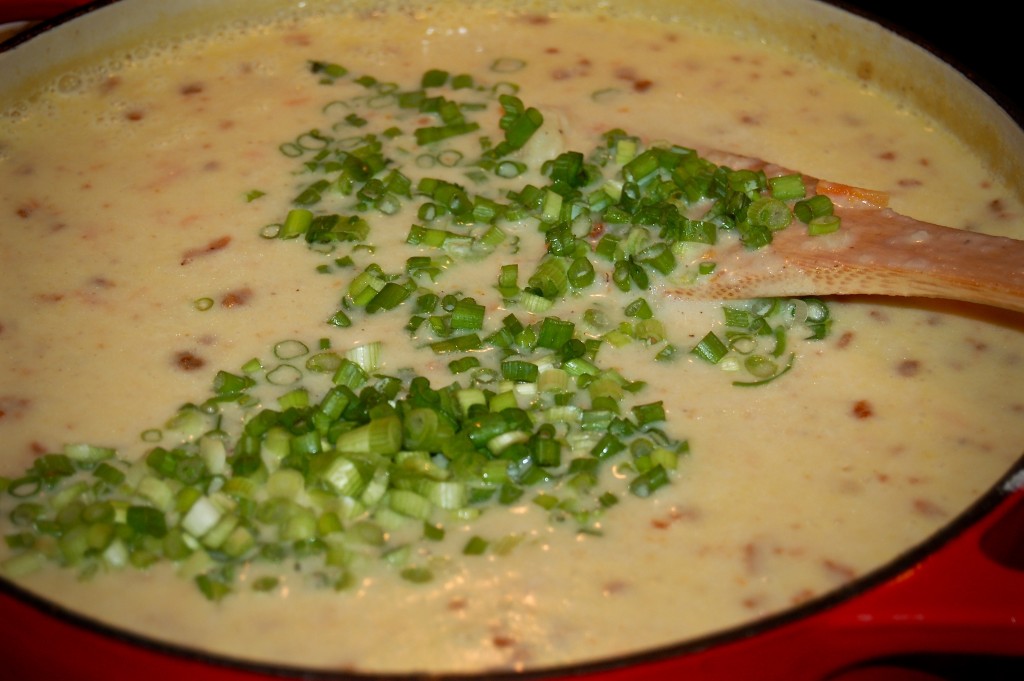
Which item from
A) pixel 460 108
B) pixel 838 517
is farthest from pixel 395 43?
pixel 838 517

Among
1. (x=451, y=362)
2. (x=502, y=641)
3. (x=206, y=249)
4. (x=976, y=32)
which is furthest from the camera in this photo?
(x=976, y=32)

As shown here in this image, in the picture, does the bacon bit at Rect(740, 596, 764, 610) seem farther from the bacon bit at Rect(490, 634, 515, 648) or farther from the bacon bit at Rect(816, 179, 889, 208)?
the bacon bit at Rect(816, 179, 889, 208)

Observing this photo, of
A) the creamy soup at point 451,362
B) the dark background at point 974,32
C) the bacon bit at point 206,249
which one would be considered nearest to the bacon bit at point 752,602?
the creamy soup at point 451,362

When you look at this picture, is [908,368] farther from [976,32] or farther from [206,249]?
[976,32]

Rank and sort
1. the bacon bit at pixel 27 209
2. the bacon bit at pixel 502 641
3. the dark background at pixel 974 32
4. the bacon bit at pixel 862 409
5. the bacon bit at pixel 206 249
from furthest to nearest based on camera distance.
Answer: the dark background at pixel 974 32 < the bacon bit at pixel 27 209 < the bacon bit at pixel 206 249 < the bacon bit at pixel 862 409 < the bacon bit at pixel 502 641

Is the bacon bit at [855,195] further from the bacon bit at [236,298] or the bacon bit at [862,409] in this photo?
the bacon bit at [236,298]

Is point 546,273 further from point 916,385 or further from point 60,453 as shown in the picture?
point 60,453

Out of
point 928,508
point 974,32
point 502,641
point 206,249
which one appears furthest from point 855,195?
point 974,32
